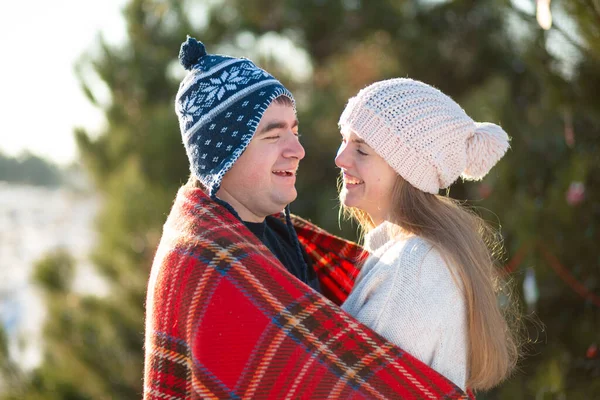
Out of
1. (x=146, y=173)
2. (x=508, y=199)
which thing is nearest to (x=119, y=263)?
(x=146, y=173)

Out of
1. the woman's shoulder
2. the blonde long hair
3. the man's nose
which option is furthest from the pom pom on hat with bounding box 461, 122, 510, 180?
the man's nose

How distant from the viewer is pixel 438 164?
1994mm

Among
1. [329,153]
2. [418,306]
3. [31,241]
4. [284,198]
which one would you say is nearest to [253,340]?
[418,306]

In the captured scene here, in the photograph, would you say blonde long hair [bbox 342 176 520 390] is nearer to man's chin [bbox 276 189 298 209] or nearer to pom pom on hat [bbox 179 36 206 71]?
man's chin [bbox 276 189 298 209]

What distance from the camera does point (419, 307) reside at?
1.78m

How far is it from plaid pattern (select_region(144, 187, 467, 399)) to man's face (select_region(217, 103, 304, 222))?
1.01ft

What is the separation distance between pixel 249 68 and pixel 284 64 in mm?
4976

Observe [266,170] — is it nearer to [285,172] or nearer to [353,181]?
[285,172]

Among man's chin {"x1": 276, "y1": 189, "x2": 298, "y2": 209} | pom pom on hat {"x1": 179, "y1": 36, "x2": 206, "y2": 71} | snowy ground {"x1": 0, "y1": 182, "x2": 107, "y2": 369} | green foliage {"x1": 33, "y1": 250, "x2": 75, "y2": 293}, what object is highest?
pom pom on hat {"x1": 179, "y1": 36, "x2": 206, "y2": 71}

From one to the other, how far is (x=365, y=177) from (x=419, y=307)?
1.49 feet

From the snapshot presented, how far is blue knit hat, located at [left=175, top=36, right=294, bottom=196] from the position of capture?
2064 millimetres

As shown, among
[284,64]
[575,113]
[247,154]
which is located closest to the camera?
[247,154]

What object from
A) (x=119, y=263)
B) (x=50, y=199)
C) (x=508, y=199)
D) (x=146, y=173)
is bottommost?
(x=50, y=199)

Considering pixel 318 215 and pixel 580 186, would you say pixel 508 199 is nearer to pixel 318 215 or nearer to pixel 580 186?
pixel 580 186
